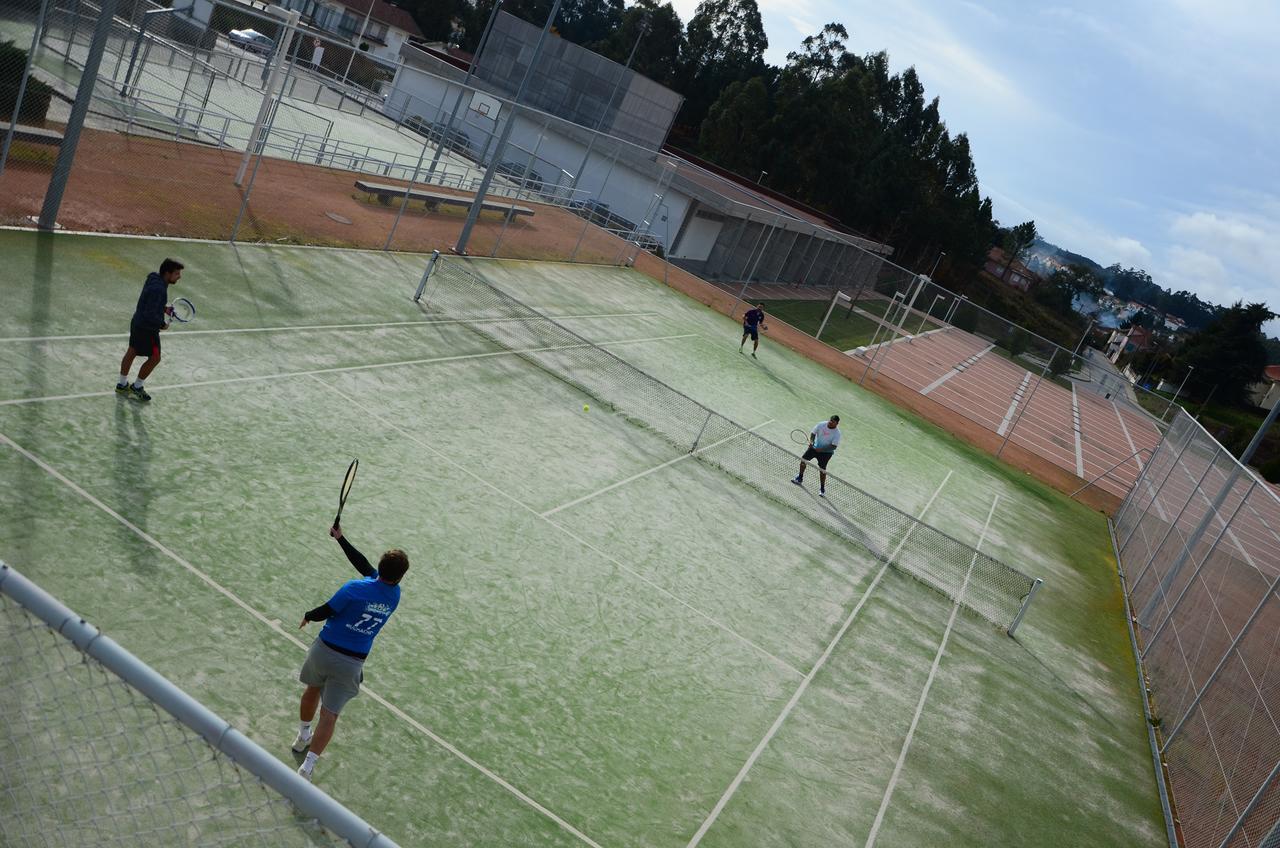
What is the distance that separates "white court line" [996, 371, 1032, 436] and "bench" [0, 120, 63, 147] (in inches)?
1107

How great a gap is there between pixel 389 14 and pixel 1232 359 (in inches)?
3032

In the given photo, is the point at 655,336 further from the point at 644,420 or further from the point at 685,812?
the point at 685,812

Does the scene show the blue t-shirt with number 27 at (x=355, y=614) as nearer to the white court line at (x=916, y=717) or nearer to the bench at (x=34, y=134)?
the white court line at (x=916, y=717)

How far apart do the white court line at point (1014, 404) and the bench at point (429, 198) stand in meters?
17.9

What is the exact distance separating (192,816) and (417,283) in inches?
664

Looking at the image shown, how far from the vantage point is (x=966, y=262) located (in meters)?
85.7

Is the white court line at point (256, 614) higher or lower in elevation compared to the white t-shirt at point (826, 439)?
lower

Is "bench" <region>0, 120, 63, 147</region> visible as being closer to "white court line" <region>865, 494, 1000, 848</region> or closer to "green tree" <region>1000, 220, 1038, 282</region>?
"white court line" <region>865, 494, 1000, 848</region>

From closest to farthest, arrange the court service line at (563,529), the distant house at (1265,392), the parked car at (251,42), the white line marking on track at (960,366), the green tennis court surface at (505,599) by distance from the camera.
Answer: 1. the green tennis court surface at (505,599)
2. the court service line at (563,529)
3. the parked car at (251,42)
4. the white line marking on track at (960,366)
5. the distant house at (1265,392)

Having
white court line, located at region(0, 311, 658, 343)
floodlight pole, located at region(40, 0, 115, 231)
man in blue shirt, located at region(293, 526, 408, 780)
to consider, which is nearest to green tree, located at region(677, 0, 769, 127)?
white court line, located at region(0, 311, 658, 343)

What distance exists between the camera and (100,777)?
21.1ft

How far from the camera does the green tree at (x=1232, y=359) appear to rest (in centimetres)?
8350

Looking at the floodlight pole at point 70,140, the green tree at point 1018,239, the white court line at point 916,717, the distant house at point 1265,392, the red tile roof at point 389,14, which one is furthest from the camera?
the green tree at point 1018,239

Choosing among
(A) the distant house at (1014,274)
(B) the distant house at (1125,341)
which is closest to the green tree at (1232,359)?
(B) the distant house at (1125,341)
